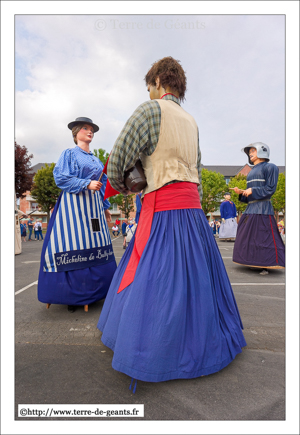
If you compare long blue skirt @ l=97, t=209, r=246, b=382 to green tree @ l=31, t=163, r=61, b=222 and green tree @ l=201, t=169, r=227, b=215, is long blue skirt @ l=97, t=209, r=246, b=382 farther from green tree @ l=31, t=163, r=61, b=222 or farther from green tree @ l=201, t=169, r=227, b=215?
green tree @ l=201, t=169, r=227, b=215

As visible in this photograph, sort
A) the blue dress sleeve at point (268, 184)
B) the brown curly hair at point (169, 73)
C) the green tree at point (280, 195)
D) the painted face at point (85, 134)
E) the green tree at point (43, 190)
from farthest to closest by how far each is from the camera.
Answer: the green tree at point (43, 190), the blue dress sleeve at point (268, 184), the painted face at point (85, 134), the brown curly hair at point (169, 73), the green tree at point (280, 195)

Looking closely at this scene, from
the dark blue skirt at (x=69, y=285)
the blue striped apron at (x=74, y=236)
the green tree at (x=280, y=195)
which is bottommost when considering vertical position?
the dark blue skirt at (x=69, y=285)

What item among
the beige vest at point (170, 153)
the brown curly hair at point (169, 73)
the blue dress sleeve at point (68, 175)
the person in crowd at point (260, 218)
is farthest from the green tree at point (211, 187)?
the beige vest at point (170, 153)

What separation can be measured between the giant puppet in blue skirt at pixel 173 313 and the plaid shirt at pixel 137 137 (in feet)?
1.09

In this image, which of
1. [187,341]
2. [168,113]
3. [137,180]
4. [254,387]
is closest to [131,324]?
[187,341]

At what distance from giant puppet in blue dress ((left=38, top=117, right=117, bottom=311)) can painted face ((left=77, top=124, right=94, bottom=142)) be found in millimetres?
246

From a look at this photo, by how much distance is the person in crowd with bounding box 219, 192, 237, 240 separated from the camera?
553 inches

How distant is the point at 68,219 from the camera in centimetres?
289

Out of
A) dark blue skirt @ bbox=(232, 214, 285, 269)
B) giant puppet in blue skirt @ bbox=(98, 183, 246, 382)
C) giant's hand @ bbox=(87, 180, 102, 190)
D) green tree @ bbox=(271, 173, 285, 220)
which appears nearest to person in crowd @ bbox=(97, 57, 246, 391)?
giant puppet in blue skirt @ bbox=(98, 183, 246, 382)

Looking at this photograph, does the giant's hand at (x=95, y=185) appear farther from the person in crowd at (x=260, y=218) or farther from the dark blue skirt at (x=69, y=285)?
the person in crowd at (x=260, y=218)

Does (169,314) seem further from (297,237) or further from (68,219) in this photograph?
(68,219)

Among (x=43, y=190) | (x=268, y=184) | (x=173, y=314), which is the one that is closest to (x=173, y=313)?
(x=173, y=314)

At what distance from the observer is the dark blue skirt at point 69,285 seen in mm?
2865
